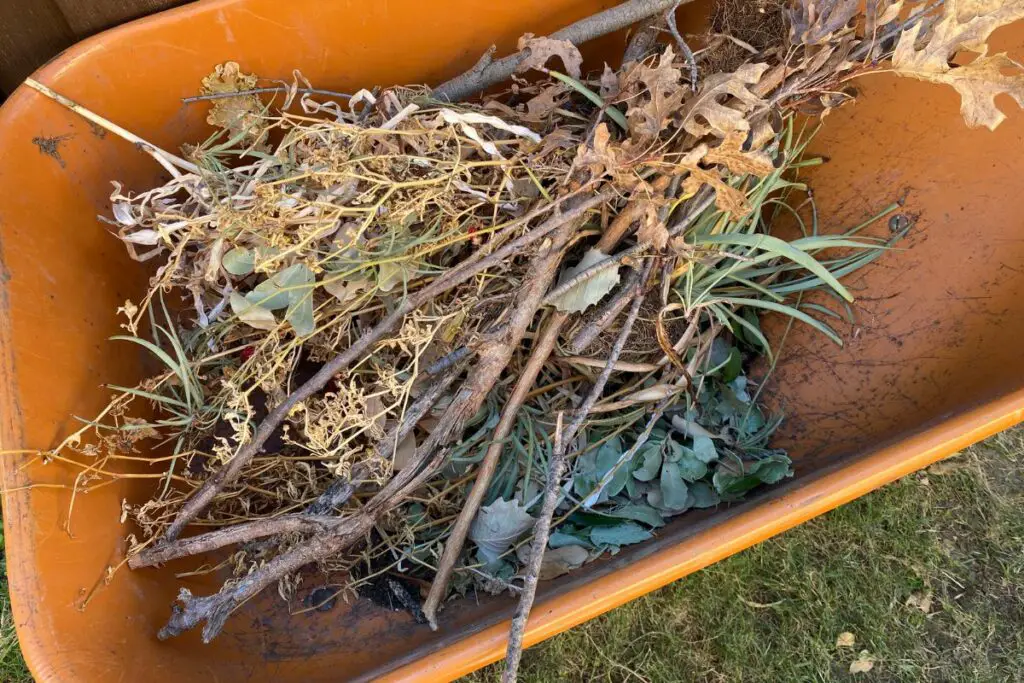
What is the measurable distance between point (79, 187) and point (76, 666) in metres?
0.68

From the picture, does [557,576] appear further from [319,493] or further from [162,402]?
[162,402]

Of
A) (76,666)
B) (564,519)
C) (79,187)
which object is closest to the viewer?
(76,666)

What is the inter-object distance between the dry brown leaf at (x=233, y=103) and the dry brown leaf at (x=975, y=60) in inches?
37.3

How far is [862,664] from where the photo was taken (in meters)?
1.41

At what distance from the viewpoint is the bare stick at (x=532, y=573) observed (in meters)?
0.85

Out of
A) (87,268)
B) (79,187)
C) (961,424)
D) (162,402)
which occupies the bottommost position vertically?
(961,424)

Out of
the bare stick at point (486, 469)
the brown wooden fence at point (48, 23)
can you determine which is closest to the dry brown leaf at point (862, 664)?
the bare stick at point (486, 469)

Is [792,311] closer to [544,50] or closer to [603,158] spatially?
[603,158]

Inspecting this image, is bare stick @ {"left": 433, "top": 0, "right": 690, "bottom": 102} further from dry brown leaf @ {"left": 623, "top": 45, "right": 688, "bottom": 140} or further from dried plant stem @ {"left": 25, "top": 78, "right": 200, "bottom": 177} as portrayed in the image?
dried plant stem @ {"left": 25, "top": 78, "right": 200, "bottom": 177}

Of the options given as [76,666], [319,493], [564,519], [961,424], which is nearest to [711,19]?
A: [961,424]

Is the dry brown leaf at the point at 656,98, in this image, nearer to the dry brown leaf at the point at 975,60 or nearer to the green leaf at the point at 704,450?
the dry brown leaf at the point at 975,60

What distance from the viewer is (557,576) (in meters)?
1.09

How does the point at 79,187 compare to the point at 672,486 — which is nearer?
the point at 79,187

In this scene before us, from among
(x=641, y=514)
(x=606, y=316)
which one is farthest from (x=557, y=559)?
(x=606, y=316)
